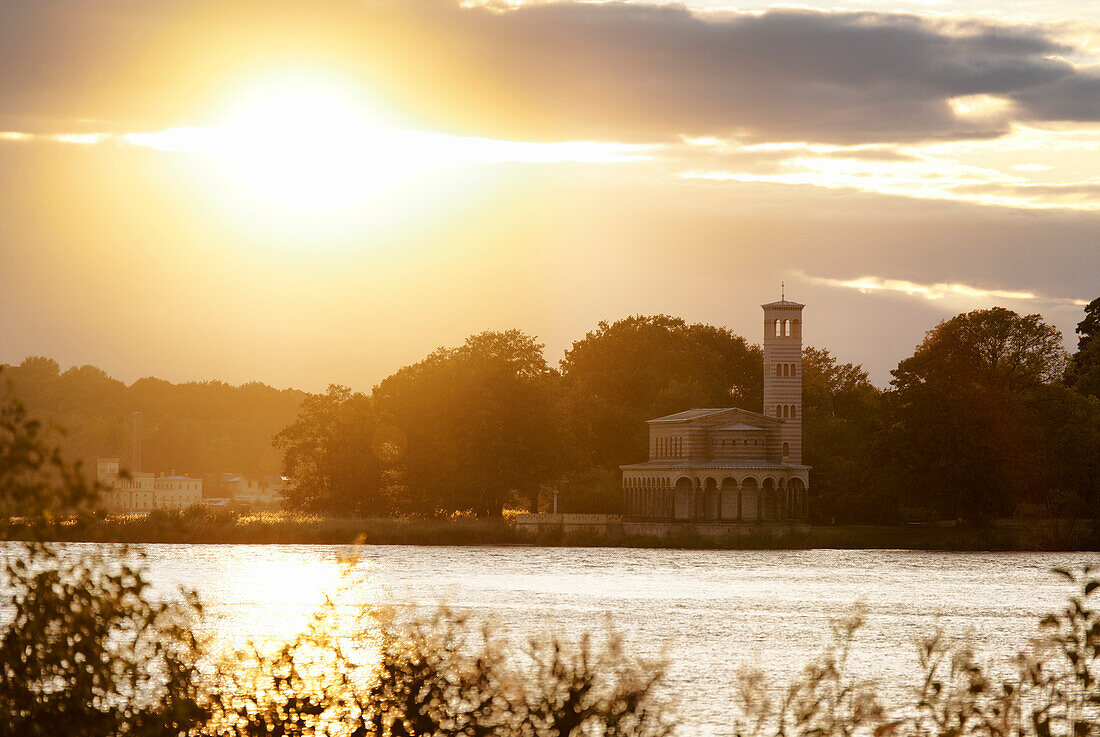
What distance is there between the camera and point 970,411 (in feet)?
257

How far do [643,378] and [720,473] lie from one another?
947 inches

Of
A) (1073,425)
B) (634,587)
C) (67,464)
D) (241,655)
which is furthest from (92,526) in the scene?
(1073,425)

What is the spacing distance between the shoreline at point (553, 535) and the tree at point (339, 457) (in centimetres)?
440

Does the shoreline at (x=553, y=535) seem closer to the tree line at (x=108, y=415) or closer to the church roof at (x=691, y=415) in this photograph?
the church roof at (x=691, y=415)

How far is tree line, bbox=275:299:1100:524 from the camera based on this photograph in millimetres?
77500

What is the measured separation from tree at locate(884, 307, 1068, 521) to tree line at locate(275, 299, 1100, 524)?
0.08 meters

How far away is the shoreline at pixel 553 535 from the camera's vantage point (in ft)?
237

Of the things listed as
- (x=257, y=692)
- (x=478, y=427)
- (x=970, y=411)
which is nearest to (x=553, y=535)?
(x=478, y=427)

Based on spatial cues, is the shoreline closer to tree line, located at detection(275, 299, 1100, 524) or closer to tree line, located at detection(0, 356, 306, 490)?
tree line, located at detection(275, 299, 1100, 524)

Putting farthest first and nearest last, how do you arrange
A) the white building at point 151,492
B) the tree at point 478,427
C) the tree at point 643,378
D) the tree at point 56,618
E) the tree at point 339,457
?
the white building at point 151,492
the tree at point 643,378
the tree at point 339,457
the tree at point 478,427
the tree at point 56,618

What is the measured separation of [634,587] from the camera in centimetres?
4734

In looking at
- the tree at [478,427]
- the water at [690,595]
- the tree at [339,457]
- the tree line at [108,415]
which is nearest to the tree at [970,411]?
the water at [690,595]

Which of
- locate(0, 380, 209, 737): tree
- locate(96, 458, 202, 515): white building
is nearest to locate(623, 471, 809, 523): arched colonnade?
locate(96, 458, 202, 515): white building

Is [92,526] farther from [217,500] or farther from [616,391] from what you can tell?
[217,500]
